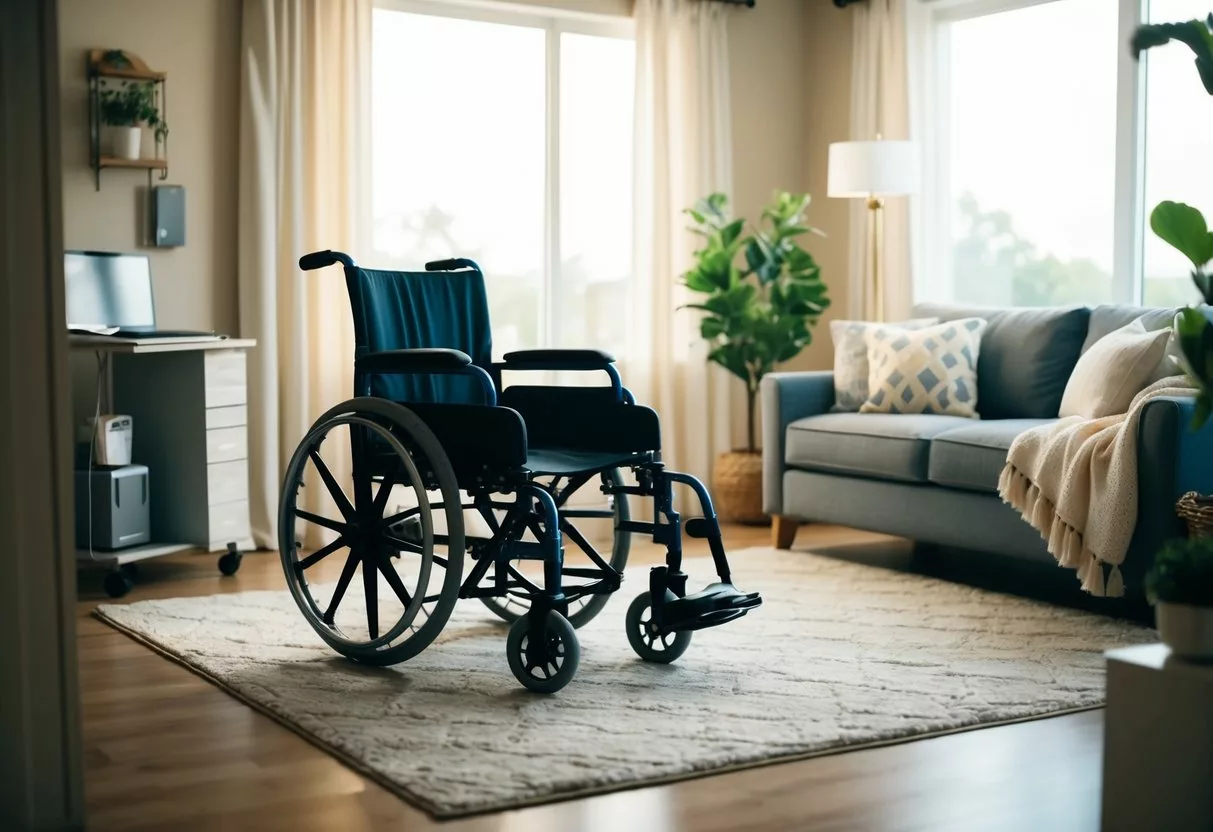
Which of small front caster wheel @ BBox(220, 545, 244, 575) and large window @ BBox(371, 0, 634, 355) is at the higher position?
large window @ BBox(371, 0, 634, 355)

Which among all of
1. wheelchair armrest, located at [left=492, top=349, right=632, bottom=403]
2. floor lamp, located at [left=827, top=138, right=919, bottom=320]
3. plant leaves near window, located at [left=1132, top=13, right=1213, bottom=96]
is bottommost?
wheelchair armrest, located at [left=492, top=349, right=632, bottom=403]

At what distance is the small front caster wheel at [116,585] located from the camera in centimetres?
397

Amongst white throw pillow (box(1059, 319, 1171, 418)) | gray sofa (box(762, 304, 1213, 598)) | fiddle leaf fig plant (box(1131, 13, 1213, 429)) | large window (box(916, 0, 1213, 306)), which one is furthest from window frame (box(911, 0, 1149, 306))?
fiddle leaf fig plant (box(1131, 13, 1213, 429))

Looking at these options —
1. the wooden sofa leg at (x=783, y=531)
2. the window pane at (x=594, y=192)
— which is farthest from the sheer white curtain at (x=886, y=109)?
the wooden sofa leg at (x=783, y=531)

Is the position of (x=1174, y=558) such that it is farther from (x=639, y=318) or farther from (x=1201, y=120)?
(x=639, y=318)

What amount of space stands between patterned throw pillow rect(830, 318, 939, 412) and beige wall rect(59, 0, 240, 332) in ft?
6.69

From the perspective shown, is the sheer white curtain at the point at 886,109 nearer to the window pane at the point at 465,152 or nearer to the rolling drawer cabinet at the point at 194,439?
the window pane at the point at 465,152

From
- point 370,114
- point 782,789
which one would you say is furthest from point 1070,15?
point 782,789

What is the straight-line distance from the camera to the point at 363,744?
8.25 ft

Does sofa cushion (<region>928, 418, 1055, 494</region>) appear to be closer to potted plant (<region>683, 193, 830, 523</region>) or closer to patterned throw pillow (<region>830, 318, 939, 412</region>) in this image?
patterned throw pillow (<region>830, 318, 939, 412</region>)

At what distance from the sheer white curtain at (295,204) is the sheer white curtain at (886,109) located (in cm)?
199

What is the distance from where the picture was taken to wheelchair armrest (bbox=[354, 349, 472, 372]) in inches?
117

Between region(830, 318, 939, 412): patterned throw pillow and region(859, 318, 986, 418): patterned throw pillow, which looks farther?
region(830, 318, 939, 412): patterned throw pillow

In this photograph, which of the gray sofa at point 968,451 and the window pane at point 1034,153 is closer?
the gray sofa at point 968,451
